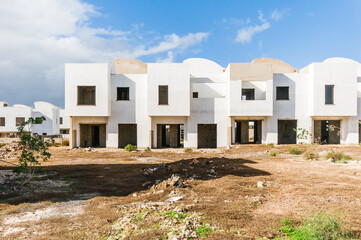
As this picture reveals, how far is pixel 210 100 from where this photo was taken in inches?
840

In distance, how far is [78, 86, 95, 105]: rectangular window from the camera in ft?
68.7

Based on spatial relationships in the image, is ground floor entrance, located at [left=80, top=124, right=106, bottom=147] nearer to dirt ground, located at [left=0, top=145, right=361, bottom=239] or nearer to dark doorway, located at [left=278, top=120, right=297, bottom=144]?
dirt ground, located at [left=0, top=145, right=361, bottom=239]

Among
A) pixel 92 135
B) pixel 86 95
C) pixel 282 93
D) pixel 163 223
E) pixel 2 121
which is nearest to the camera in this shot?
pixel 163 223

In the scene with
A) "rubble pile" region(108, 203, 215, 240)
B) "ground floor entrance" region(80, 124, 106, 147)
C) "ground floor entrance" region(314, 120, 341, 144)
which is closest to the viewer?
"rubble pile" region(108, 203, 215, 240)

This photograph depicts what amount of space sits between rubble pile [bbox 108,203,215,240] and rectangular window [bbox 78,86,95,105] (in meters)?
18.2

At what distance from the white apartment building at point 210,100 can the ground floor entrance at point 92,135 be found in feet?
3.09

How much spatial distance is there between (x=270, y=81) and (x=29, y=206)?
65.6 feet

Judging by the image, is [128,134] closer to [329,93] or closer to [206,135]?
[206,135]

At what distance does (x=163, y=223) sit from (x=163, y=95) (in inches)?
676

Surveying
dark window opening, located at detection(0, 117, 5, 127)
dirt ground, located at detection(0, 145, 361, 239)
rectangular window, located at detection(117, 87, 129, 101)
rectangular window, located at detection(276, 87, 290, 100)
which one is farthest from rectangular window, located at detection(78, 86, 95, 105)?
dark window opening, located at detection(0, 117, 5, 127)

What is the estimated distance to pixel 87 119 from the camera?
21.6 metres

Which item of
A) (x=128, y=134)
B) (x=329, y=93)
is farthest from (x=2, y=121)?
(x=329, y=93)

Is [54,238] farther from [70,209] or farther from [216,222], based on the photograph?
[216,222]

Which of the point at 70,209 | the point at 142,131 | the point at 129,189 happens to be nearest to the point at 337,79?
the point at 142,131
